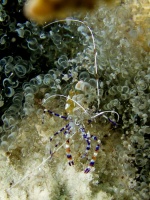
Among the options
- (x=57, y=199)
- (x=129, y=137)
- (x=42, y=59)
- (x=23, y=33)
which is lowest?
(x=57, y=199)

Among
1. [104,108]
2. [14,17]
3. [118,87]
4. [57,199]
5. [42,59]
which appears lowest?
[57,199]

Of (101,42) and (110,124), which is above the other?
(101,42)

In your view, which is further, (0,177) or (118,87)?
(0,177)

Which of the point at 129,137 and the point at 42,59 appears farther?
the point at 42,59

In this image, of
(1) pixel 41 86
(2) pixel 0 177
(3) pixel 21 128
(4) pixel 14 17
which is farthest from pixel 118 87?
(2) pixel 0 177

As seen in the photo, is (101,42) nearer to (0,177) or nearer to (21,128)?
(21,128)

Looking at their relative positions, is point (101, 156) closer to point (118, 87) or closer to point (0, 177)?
point (118, 87)

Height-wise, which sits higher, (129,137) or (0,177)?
(129,137)

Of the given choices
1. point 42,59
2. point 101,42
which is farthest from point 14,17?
point 101,42
